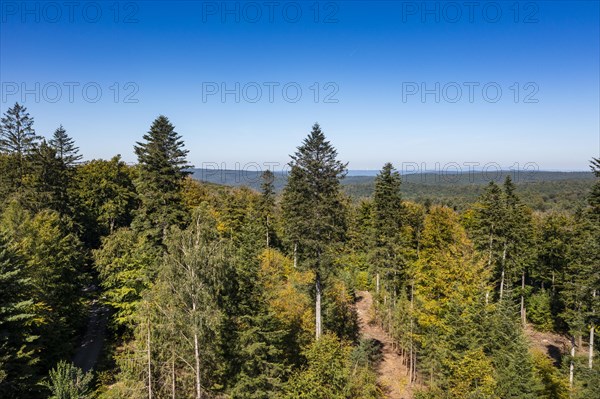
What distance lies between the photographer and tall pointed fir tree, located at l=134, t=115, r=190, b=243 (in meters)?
24.0

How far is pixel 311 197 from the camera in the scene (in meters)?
24.5

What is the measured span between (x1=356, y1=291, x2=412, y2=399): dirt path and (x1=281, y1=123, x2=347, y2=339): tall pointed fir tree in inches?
306

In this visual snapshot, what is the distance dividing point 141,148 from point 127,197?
929 inches

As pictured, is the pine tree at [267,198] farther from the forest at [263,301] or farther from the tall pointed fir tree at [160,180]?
the tall pointed fir tree at [160,180]

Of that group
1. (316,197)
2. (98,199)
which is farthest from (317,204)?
(98,199)

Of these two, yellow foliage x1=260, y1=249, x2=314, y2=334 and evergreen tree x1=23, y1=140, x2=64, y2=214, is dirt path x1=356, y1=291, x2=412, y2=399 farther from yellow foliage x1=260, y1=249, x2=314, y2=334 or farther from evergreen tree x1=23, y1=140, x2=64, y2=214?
evergreen tree x1=23, y1=140, x2=64, y2=214

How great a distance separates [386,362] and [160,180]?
24046 mm

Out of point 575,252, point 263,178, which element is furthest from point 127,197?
point 575,252

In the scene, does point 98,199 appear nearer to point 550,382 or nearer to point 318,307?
point 318,307

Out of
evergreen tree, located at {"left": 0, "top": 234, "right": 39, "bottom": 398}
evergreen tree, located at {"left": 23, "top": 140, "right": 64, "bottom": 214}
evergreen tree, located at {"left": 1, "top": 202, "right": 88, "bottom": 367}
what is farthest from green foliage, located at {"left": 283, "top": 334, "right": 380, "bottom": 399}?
evergreen tree, located at {"left": 23, "top": 140, "right": 64, "bottom": 214}

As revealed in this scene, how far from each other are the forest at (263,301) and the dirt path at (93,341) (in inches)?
6.8

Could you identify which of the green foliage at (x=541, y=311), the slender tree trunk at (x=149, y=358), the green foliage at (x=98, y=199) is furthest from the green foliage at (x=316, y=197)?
the green foliage at (x=541, y=311)

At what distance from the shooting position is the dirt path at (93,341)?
85.1 feet

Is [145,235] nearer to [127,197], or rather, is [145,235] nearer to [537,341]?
[127,197]
